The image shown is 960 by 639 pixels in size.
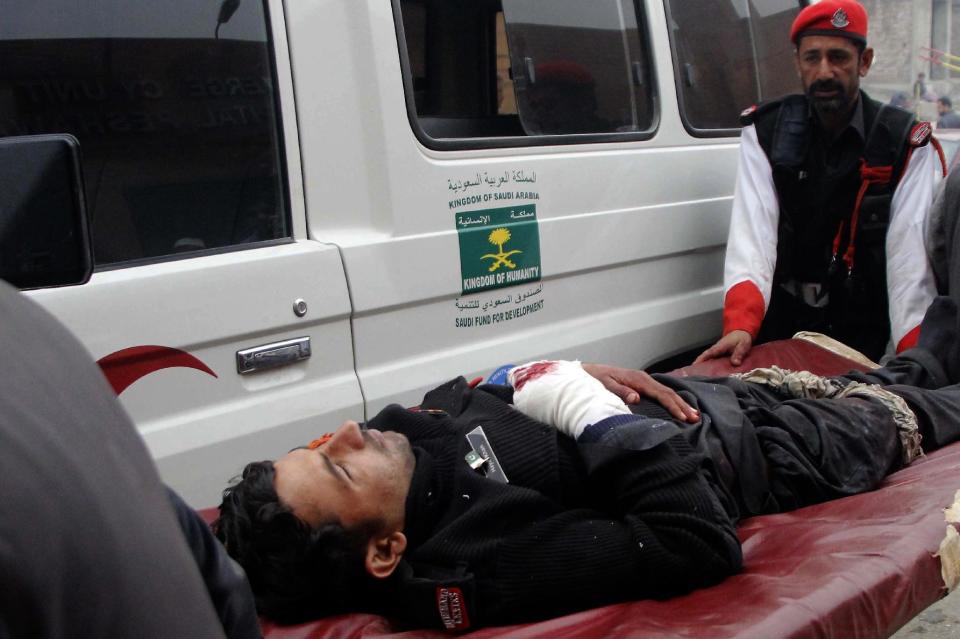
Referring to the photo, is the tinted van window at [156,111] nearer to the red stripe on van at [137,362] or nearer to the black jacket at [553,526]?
the red stripe on van at [137,362]

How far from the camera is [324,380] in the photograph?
244cm

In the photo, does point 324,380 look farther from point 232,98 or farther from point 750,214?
point 750,214

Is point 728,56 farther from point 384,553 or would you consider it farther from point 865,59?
point 384,553

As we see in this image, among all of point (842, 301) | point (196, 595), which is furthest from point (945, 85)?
point (196, 595)

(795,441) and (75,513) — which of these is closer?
(75,513)

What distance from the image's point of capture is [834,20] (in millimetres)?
3473

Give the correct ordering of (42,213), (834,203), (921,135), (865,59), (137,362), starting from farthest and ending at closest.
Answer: (865,59) → (834,203) → (921,135) → (137,362) → (42,213)

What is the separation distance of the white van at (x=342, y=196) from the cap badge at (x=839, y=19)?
0.53m

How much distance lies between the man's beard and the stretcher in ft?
5.30

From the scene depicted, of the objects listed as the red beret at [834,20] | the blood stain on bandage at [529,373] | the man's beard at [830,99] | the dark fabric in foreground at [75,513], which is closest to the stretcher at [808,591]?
the blood stain on bandage at [529,373]

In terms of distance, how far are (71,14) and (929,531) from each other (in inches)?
79.6

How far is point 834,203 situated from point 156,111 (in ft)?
7.72

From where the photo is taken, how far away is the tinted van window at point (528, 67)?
314 cm

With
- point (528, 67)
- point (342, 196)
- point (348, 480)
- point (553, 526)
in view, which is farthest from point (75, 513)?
point (528, 67)
